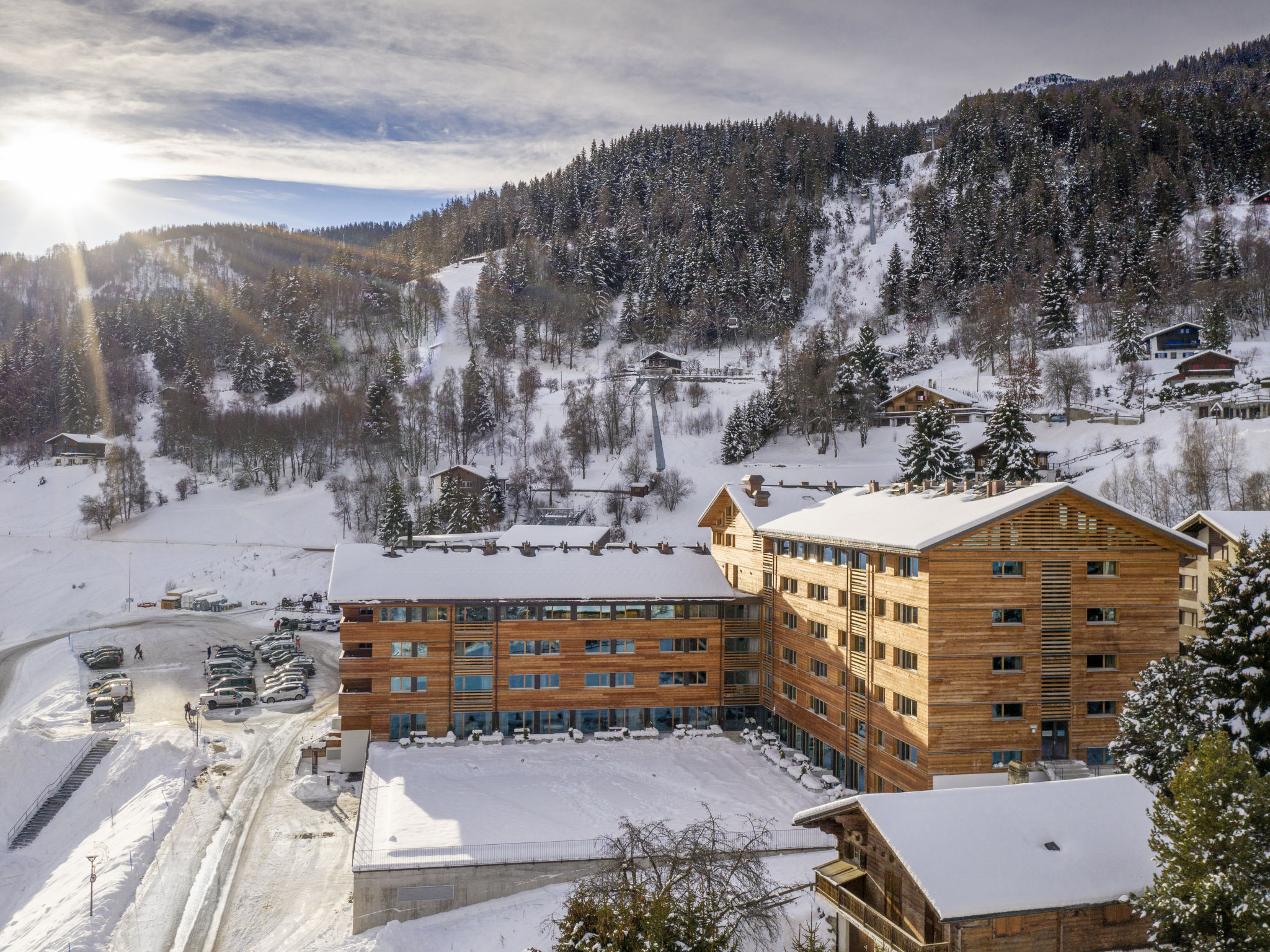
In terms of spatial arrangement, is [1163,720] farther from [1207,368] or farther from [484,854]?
[1207,368]

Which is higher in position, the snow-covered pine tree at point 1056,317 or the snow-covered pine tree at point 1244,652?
the snow-covered pine tree at point 1056,317

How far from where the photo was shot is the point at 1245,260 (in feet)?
304

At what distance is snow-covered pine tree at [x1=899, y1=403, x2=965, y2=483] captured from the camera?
2327 inches

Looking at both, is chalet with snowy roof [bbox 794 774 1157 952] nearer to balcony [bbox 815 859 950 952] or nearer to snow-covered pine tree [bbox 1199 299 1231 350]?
balcony [bbox 815 859 950 952]

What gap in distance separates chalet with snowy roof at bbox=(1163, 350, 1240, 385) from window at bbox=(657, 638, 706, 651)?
56265 mm

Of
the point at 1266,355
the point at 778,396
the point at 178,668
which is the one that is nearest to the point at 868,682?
the point at 178,668

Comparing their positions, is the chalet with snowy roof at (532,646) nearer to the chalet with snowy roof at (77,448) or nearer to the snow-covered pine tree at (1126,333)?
the snow-covered pine tree at (1126,333)

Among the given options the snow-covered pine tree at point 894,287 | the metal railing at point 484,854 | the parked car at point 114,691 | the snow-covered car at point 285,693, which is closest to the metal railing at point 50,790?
the parked car at point 114,691

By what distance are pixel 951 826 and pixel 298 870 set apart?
72.7 ft

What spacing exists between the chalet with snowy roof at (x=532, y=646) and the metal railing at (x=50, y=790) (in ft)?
42.7

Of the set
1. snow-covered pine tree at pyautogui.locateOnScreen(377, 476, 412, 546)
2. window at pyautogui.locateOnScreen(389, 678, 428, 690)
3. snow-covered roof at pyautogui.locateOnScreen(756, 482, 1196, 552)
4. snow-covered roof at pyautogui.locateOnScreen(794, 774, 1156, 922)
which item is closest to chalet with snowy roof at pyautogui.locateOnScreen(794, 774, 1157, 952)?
snow-covered roof at pyautogui.locateOnScreen(794, 774, 1156, 922)

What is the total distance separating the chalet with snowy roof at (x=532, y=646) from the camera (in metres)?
36.3

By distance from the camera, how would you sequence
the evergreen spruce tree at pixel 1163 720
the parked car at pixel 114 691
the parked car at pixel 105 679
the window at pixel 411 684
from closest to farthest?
the evergreen spruce tree at pixel 1163 720
the window at pixel 411 684
the parked car at pixel 114 691
the parked car at pixel 105 679

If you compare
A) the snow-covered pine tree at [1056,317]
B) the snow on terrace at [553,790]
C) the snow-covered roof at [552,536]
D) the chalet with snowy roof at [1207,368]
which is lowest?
the snow on terrace at [553,790]
